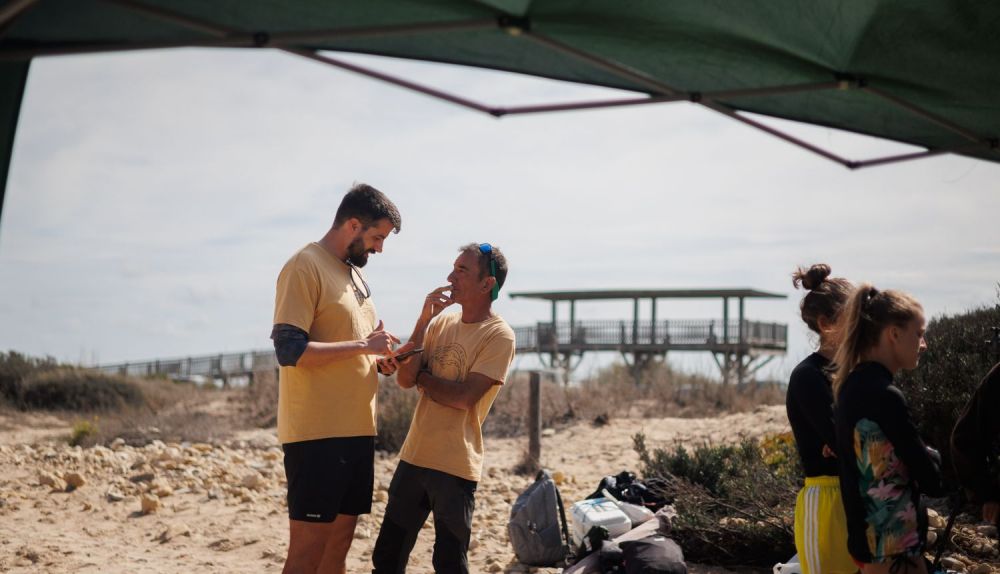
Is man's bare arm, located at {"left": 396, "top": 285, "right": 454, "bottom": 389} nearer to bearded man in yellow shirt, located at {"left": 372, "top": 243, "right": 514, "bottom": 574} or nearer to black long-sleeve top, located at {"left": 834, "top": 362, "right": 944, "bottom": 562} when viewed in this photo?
bearded man in yellow shirt, located at {"left": 372, "top": 243, "right": 514, "bottom": 574}

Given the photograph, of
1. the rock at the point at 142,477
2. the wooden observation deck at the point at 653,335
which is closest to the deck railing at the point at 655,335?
the wooden observation deck at the point at 653,335

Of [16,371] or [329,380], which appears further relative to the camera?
[16,371]

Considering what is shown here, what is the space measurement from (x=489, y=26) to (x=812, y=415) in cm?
175

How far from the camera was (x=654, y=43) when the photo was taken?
3.65 metres

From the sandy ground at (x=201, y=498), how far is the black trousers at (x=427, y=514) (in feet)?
7.93

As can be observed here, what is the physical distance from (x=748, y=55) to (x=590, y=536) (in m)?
Answer: 3.00

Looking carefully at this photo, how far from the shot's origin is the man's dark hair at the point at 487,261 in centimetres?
431

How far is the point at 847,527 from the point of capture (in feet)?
10.2

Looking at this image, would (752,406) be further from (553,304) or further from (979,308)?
(553,304)

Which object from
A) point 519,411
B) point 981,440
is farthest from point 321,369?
point 519,411

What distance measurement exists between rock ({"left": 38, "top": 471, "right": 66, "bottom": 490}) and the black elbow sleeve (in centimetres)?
674

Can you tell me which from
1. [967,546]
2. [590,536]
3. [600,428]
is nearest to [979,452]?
[590,536]

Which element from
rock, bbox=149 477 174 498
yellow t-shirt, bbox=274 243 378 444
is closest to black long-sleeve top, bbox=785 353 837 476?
Result: yellow t-shirt, bbox=274 243 378 444

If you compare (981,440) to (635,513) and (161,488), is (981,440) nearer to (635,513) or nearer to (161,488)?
(635,513)
